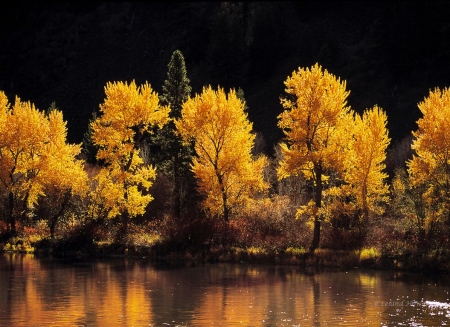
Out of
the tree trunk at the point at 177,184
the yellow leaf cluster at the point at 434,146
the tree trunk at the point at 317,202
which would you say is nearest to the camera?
the yellow leaf cluster at the point at 434,146

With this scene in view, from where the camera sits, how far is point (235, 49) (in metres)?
112

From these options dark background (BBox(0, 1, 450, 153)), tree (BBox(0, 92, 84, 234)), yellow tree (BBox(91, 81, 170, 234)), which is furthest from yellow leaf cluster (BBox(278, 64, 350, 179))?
dark background (BBox(0, 1, 450, 153))

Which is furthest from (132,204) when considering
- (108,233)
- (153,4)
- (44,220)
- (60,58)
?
(153,4)

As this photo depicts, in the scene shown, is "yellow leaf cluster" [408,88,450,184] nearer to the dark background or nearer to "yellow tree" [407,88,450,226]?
"yellow tree" [407,88,450,226]

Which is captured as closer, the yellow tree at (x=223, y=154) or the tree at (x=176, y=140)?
the yellow tree at (x=223, y=154)

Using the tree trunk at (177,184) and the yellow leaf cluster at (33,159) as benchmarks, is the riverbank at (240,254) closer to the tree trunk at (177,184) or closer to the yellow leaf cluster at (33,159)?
the yellow leaf cluster at (33,159)

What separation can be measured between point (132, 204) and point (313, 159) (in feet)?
52.8

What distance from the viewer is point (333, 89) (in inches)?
2153

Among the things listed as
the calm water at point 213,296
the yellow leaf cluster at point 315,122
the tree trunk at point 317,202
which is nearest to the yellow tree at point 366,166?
the yellow leaf cluster at point 315,122

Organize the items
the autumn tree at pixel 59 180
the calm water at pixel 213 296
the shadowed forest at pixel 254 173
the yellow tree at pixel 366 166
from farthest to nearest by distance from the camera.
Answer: the autumn tree at pixel 59 180 → the yellow tree at pixel 366 166 → the shadowed forest at pixel 254 173 → the calm water at pixel 213 296

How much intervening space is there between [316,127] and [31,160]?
1000 inches

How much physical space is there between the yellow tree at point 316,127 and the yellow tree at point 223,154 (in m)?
6.09

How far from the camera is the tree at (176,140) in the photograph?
6981cm

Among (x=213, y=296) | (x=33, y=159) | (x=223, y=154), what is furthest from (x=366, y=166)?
(x=33, y=159)
